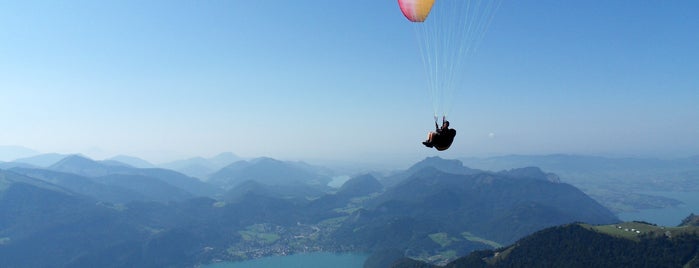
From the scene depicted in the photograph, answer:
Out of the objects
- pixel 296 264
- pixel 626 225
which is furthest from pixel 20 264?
pixel 626 225

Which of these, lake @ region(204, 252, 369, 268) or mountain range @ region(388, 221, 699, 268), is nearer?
mountain range @ region(388, 221, 699, 268)

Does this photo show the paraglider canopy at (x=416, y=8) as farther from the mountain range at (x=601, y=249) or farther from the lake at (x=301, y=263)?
the lake at (x=301, y=263)

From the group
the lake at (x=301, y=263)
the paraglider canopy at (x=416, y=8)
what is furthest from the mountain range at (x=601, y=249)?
the paraglider canopy at (x=416, y=8)

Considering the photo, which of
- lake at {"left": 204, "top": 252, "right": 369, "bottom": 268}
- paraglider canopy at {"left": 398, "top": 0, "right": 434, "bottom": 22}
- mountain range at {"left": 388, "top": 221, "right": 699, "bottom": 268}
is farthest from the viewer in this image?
lake at {"left": 204, "top": 252, "right": 369, "bottom": 268}

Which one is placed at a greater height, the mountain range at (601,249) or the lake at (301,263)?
the mountain range at (601,249)

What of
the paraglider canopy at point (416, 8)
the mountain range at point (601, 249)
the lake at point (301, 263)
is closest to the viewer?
the paraglider canopy at point (416, 8)

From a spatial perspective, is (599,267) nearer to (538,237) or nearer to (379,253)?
(538,237)

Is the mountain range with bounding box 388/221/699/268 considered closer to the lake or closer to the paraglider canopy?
the lake

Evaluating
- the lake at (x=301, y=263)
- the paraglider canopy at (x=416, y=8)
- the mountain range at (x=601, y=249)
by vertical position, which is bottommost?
the lake at (x=301, y=263)

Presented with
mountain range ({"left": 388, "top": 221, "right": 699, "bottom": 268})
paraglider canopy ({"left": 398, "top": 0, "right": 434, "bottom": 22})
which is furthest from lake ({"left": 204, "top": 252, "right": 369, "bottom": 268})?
paraglider canopy ({"left": 398, "top": 0, "right": 434, "bottom": 22})

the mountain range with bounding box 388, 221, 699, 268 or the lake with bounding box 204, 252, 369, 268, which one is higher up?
the mountain range with bounding box 388, 221, 699, 268

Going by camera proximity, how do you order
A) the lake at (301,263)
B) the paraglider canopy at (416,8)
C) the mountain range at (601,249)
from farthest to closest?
the lake at (301,263), the mountain range at (601,249), the paraglider canopy at (416,8)
